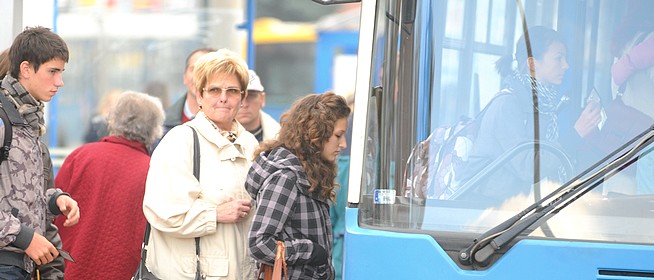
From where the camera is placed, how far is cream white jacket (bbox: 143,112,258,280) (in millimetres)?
4562

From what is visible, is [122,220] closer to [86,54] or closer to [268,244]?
[268,244]

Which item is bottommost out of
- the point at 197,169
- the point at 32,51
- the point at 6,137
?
the point at 197,169

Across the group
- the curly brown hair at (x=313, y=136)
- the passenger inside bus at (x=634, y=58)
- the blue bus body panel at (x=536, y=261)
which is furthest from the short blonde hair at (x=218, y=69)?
the passenger inside bus at (x=634, y=58)

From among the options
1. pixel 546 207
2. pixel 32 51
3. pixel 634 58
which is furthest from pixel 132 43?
pixel 546 207

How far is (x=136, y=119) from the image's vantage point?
5684 millimetres

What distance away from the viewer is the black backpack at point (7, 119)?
4.17m

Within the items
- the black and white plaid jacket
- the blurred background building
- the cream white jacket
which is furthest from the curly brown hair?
the blurred background building

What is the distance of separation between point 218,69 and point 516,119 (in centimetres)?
148

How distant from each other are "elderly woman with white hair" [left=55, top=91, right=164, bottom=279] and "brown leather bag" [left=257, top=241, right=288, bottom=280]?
1237 mm

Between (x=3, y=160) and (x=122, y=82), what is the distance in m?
8.57

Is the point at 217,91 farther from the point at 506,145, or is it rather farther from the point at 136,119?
the point at 506,145

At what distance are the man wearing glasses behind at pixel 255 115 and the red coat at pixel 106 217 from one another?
100 centimetres

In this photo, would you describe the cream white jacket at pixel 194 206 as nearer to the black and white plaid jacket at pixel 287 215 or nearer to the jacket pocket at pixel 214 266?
the jacket pocket at pixel 214 266

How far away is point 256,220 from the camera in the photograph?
14.7 ft
